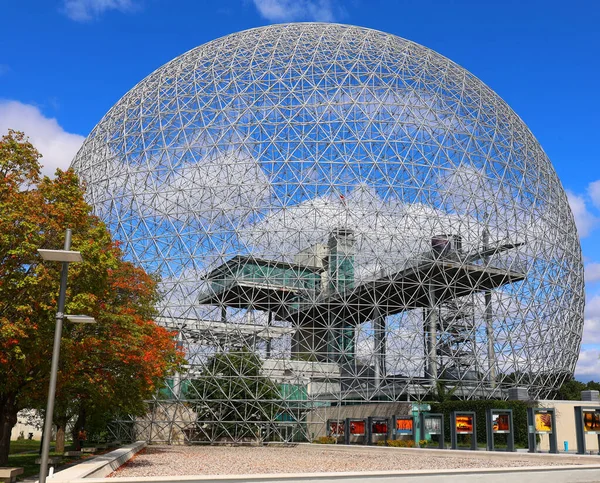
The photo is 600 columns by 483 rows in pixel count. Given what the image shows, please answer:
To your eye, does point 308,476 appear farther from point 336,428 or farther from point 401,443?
point 336,428

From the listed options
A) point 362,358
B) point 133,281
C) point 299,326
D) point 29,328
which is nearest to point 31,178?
point 29,328

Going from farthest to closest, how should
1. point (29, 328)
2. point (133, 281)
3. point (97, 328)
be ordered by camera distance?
point (133, 281) < point (97, 328) < point (29, 328)

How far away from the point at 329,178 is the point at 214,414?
13.8 m

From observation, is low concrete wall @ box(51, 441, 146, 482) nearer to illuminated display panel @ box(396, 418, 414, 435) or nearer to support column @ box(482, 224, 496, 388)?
illuminated display panel @ box(396, 418, 414, 435)

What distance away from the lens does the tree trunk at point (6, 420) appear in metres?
18.1

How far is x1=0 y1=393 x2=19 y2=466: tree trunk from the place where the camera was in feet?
59.4

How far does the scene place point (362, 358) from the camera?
111ft

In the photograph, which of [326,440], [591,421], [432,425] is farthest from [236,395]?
[591,421]

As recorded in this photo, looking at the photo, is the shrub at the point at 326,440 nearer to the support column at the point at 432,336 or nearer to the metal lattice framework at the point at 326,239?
the metal lattice framework at the point at 326,239

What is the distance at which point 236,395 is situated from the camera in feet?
107

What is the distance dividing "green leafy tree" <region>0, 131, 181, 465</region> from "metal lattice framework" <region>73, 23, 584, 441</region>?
13.1 metres

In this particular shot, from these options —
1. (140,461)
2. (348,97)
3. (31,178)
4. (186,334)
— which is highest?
(348,97)

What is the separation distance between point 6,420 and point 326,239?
18.8 metres

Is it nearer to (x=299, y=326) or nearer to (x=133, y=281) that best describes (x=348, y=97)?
(x=299, y=326)
